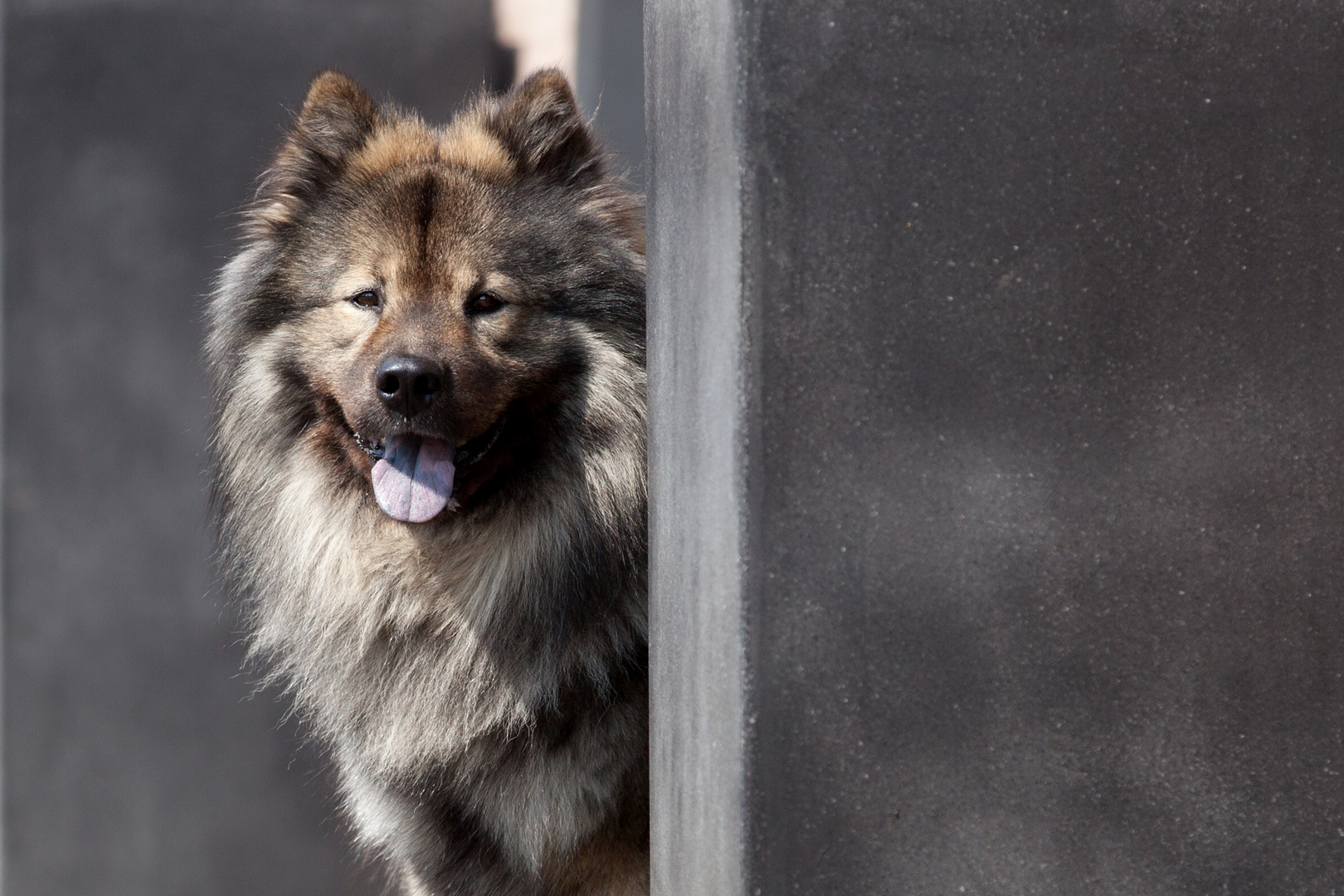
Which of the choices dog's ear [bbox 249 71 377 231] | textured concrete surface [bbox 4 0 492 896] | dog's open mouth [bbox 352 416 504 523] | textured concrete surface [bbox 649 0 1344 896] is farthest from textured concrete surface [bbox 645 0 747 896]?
textured concrete surface [bbox 4 0 492 896]

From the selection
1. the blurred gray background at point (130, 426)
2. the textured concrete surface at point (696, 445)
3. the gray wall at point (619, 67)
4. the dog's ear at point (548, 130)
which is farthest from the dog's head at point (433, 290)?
the gray wall at point (619, 67)

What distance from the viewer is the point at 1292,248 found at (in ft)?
5.11

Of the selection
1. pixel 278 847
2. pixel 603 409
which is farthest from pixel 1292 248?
pixel 278 847

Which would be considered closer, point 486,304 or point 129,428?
point 486,304

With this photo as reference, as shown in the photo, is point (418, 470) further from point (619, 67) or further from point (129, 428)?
point (619, 67)

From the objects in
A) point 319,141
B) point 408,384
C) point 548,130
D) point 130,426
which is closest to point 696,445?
point 408,384

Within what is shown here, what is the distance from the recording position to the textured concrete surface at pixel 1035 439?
1.53m

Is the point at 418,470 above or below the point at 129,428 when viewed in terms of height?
below

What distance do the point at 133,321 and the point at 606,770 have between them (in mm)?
2545

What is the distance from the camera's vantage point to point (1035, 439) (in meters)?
1.56

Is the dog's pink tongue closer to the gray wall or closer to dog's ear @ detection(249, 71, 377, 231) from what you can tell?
dog's ear @ detection(249, 71, 377, 231)

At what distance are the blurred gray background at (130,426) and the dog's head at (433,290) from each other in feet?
4.53

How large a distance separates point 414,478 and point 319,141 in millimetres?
818

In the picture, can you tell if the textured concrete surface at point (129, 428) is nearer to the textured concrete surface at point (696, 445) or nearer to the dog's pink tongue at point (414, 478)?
the dog's pink tongue at point (414, 478)
